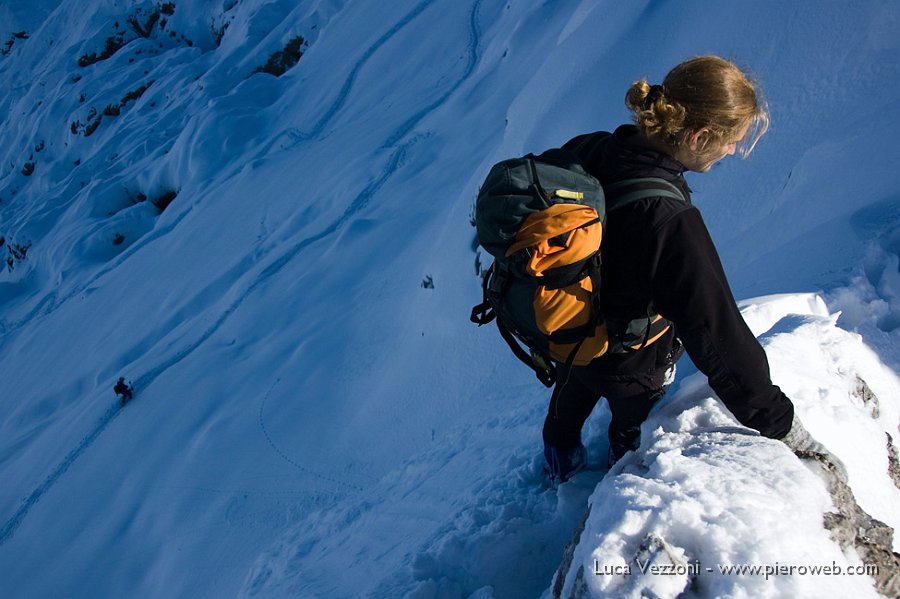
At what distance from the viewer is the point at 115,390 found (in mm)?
6574

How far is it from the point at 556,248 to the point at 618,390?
1.93 ft

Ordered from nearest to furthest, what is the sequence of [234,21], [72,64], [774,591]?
[774,591], [234,21], [72,64]

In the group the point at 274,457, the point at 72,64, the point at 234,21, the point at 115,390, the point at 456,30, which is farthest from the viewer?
the point at 72,64

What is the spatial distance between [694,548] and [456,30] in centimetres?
1064

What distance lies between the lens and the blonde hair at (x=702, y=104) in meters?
1.08

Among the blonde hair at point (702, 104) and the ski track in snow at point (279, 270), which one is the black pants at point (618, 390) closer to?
the blonde hair at point (702, 104)

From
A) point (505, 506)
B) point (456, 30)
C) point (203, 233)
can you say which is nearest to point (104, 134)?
point (203, 233)

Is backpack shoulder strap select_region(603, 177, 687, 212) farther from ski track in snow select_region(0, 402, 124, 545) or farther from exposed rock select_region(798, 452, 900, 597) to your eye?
ski track in snow select_region(0, 402, 124, 545)

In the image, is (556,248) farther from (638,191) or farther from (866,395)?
(866,395)

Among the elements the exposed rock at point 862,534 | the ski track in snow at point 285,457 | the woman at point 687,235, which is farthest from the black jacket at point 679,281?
the ski track in snow at point 285,457

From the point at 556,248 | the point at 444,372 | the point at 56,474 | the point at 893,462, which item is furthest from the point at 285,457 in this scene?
the point at 56,474

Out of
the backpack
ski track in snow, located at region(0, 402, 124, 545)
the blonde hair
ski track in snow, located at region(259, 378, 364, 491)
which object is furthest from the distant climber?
the blonde hair

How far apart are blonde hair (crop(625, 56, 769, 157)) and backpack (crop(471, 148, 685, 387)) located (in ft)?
0.37

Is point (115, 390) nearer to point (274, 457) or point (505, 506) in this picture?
point (274, 457)
